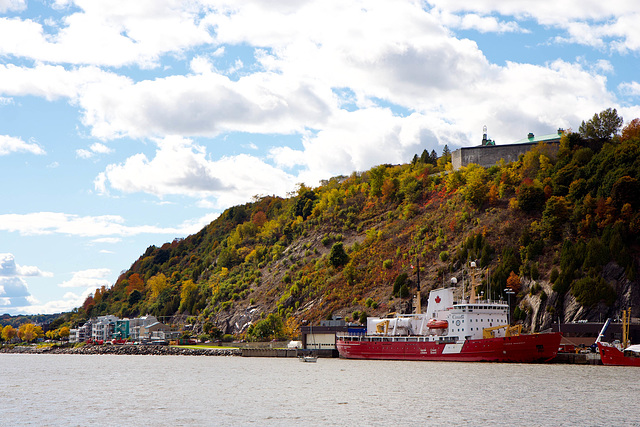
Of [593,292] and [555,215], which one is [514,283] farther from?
[555,215]

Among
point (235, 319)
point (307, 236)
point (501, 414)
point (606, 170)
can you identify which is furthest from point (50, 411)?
point (307, 236)

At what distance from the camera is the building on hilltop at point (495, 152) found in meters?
139

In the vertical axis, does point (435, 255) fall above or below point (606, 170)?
below

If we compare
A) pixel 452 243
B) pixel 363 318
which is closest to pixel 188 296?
pixel 363 318

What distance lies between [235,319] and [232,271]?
106 ft

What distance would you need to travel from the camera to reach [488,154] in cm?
14275

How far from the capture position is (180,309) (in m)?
187

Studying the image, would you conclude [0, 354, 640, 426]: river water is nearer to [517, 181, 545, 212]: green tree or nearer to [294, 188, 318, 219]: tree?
[517, 181, 545, 212]: green tree

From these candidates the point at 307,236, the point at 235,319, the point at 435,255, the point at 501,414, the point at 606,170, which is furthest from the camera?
the point at 307,236

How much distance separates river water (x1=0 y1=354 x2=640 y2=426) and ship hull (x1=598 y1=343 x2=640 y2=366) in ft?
11.3

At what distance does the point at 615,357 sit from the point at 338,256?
236 ft

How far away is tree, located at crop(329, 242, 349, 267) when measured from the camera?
139 meters

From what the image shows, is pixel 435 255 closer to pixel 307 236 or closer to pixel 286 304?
pixel 286 304

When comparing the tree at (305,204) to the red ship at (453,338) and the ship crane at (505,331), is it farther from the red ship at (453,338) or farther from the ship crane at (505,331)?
the ship crane at (505,331)
